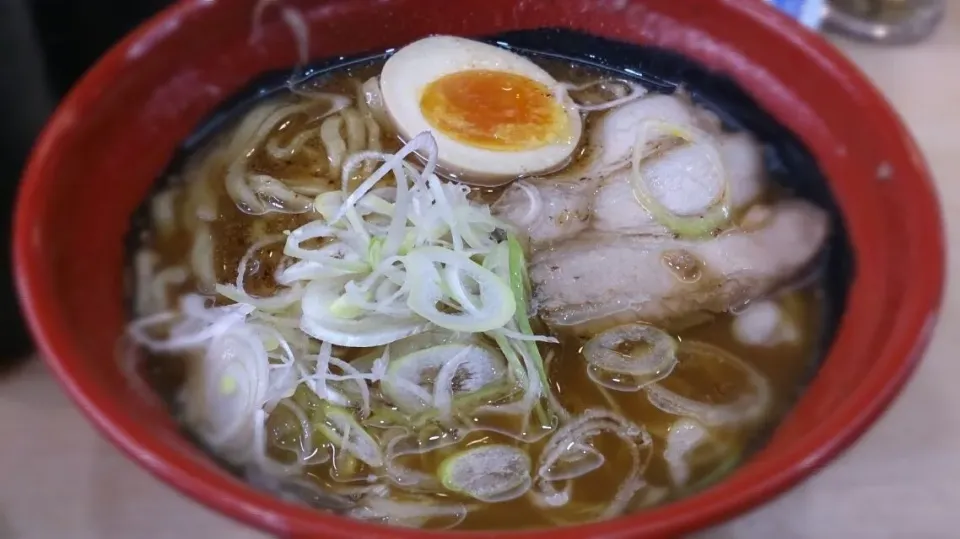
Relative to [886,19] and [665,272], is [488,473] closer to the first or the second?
[665,272]

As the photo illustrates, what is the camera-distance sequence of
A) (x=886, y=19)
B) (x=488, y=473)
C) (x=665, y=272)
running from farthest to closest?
(x=886, y=19) → (x=665, y=272) → (x=488, y=473)

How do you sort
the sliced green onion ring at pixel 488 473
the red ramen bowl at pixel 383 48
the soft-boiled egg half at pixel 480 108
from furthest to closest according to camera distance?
the soft-boiled egg half at pixel 480 108 → the sliced green onion ring at pixel 488 473 → the red ramen bowl at pixel 383 48

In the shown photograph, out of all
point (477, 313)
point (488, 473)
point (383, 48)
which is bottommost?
point (488, 473)

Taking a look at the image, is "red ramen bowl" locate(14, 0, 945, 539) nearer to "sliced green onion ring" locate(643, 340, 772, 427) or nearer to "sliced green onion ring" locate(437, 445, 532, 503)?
"sliced green onion ring" locate(643, 340, 772, 427)

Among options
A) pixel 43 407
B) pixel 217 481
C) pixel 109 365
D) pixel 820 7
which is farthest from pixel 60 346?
pixel 820 7

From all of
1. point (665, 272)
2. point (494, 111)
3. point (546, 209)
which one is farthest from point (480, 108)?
point (665, 272)

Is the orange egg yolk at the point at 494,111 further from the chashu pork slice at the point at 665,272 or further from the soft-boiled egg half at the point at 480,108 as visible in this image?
the chashu pork slice at the point at 665,272

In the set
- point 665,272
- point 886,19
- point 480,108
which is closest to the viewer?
point 665,272

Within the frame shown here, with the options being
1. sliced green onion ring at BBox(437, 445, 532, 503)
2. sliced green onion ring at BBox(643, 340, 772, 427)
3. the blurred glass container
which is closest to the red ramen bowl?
sliced green onion ring at BBox(643, 340, 772, 427)

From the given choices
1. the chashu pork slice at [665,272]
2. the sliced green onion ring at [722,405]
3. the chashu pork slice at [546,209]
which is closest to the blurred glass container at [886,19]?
the chashu pork slice at [665,272]
